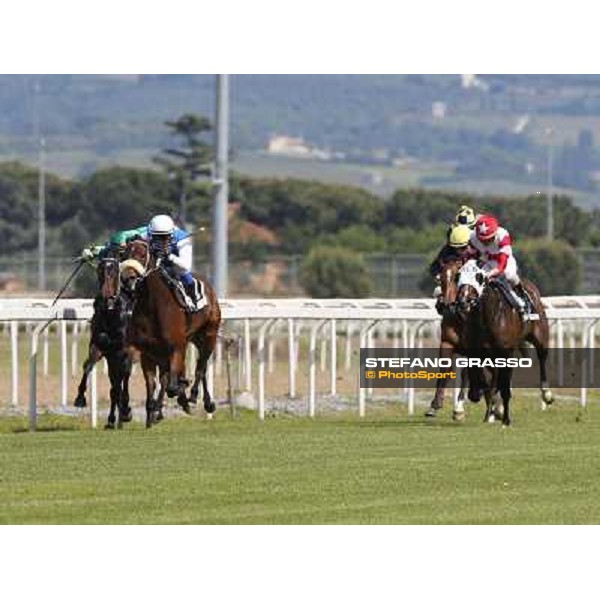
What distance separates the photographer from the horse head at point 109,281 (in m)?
20.7

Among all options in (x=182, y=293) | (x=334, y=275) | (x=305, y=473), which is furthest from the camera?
(x=334, y=275)

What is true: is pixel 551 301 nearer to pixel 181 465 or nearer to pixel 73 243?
pixel 181 465

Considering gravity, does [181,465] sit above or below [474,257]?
below

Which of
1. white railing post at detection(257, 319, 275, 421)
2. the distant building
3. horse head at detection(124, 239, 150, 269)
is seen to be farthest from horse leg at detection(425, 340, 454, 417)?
the distant building

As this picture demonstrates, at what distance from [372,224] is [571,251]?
106ft

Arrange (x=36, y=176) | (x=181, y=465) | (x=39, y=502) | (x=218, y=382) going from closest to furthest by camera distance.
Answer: (x=39, y=502) → (x=181, y=465) → (x=218, y=382) → (x=36, y=176)

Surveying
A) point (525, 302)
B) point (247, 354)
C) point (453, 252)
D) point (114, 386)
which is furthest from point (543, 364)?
point (114, 386)

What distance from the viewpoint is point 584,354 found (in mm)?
25375

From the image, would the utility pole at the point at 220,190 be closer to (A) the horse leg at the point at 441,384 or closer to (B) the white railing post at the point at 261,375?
(B) the white railing post at the point at 261,375

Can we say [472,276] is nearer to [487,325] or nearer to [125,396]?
[487,325]

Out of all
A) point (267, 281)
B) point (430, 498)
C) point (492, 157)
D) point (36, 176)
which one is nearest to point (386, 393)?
point (430, 498)

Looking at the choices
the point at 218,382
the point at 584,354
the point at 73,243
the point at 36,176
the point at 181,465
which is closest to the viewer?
the point at 181,465

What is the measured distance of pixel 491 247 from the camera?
70.3 ft

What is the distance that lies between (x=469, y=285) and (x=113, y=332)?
2.87 metres
